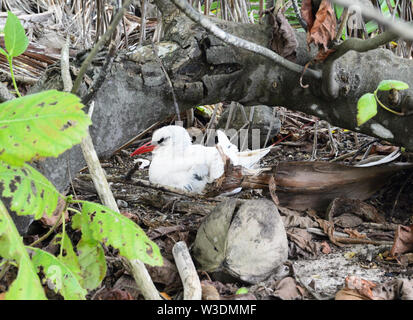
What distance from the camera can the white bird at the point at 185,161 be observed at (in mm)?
2385

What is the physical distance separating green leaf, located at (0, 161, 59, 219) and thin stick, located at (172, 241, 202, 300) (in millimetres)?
461

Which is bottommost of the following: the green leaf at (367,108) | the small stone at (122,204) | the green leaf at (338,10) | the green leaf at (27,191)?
the small stone at (122,204)

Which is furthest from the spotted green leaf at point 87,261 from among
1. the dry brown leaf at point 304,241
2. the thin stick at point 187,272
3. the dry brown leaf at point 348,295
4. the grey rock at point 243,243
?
the dry brown leaf at point 304,241

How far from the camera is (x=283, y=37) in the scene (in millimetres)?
1824

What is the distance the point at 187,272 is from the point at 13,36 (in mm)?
883

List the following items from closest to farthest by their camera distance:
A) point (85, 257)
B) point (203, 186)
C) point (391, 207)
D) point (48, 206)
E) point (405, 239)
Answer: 1. point (48, 206)
2. point (85, 257)
3. point (405, 239)
4. point (391, 207)
5. point (203, 186)

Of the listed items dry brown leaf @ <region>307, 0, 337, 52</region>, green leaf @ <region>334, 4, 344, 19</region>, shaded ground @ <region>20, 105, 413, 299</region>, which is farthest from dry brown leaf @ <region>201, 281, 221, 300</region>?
green leaf @ <region>334, 4, 344, 19</region>

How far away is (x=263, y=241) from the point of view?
155 cm

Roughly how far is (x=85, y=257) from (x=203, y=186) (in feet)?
3.65

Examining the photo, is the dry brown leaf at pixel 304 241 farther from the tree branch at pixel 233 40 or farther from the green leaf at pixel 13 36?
the green leaf at pixel 13 36

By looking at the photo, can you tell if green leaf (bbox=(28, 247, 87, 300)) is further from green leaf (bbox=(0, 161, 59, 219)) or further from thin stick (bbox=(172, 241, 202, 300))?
thin stick (bbox=(172, 241, 202, 300))

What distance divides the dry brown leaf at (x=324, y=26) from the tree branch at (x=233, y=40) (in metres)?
0.16
